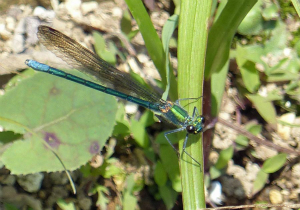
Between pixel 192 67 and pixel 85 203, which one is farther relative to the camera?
pixel 85 203

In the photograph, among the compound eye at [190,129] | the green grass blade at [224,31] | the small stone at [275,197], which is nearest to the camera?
the green grass blade at [224,31]

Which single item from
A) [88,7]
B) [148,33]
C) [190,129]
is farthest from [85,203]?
[88,7]

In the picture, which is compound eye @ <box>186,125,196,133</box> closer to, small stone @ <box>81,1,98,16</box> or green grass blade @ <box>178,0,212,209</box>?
green grass blade @ <box>178,0,212,209</box>

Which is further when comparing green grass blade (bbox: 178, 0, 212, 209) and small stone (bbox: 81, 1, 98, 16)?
small stone (bbox: 81, 1, 98, 16)

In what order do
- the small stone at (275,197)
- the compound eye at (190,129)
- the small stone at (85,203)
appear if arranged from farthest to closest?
the small stone at (275,197), the small stone at (85,203), the compound eye at (190,129)

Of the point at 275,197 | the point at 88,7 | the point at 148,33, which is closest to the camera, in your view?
the point at 148,33

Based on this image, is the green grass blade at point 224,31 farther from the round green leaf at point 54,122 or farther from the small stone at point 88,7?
the small stone at point 88,7

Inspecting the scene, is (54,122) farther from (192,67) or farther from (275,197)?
(275,197)

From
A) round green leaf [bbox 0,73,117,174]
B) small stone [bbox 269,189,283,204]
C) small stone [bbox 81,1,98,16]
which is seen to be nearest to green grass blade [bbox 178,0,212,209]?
round green leaf [bbox 0,73,117,174]

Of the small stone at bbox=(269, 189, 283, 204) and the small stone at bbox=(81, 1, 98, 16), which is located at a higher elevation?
the small stone at bbox=(81, 1, 98, 16)

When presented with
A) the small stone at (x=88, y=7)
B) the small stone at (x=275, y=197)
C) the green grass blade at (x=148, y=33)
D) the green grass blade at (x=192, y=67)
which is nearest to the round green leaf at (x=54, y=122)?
the green grass blade at (x=148, y=33)
